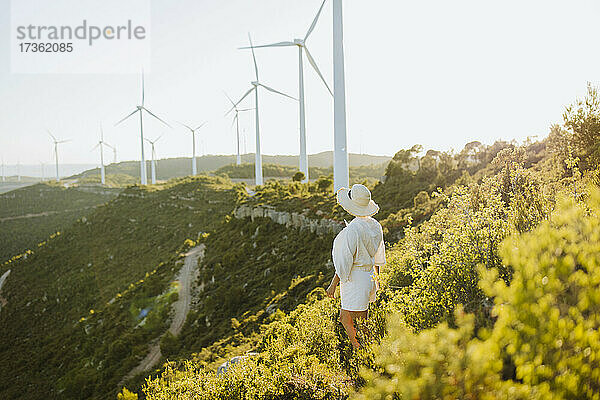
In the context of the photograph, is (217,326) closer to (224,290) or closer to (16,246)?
(224,290)

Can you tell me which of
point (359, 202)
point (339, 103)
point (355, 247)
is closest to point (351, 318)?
point (355, 247)

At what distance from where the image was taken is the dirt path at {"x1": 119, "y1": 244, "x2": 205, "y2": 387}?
18391 millimetres

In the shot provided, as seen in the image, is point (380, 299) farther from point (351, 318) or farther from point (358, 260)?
point (358, 260)

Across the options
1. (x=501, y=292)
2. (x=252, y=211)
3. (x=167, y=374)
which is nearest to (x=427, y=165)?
(x=252, y=211)

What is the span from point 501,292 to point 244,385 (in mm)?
4742

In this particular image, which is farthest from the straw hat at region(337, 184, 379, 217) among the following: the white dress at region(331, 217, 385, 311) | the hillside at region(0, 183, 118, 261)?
the hillside at region(0, 183, 118, 261)

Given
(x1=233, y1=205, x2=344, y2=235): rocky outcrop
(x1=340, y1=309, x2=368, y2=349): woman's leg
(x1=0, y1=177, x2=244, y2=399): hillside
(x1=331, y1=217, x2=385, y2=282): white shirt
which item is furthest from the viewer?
(x1=0, y1=177, x2=244, y2=399): hillside

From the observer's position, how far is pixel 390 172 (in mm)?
28078

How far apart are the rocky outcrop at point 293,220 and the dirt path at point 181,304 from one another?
5447mm

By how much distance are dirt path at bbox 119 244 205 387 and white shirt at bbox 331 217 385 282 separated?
15753 millimetres

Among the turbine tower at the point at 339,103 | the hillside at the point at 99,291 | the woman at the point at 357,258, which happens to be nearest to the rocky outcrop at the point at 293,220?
the turbine tower at the point at 339,103

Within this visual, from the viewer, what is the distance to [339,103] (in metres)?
23.6

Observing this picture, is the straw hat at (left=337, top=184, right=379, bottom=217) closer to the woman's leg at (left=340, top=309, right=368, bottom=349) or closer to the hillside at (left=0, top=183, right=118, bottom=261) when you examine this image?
the woman's leg at (left=340, top=309, right=368, bottom=349)

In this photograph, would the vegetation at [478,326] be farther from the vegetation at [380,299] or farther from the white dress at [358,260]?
the white dress at [358,260]
